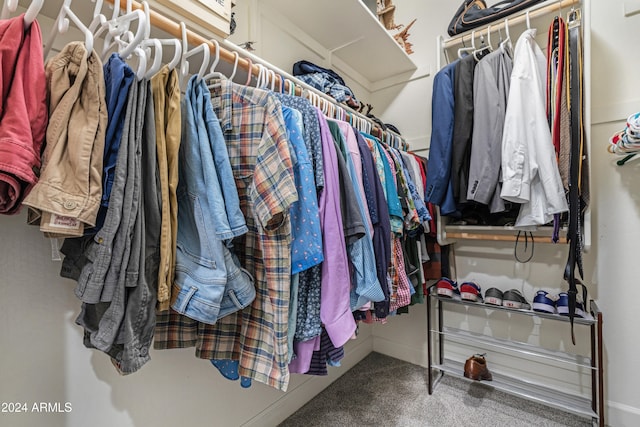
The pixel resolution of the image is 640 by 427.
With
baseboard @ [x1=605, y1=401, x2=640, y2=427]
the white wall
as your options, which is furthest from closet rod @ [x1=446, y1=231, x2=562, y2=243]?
baseboard @ [x1=605, y1=401, x2=640, y2=427]

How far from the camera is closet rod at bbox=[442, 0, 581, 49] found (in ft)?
4.14

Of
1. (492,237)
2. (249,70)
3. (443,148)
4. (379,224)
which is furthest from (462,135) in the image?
(249,70)

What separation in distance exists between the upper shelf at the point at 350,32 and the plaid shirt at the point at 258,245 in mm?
953

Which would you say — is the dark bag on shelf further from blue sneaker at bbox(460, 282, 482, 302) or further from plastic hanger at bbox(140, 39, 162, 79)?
plastic hanger at bbox(140, 39, 162, 79)

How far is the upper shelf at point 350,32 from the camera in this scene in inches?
54.6

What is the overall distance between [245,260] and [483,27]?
5.59ft

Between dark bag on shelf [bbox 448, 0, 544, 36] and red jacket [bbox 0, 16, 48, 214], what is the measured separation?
1786mm

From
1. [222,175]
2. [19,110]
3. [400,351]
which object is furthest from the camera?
[400,351]

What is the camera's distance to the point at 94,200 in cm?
49

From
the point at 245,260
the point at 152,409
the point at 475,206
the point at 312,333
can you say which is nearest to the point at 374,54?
the point at 475,206

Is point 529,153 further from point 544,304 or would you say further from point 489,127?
point 544,304

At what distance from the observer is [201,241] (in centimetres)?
62

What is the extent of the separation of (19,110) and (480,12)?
1.90 metres

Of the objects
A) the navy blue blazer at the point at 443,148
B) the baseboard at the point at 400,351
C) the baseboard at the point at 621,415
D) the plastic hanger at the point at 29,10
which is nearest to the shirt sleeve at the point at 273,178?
the plastic hanger at the point at 29,10
